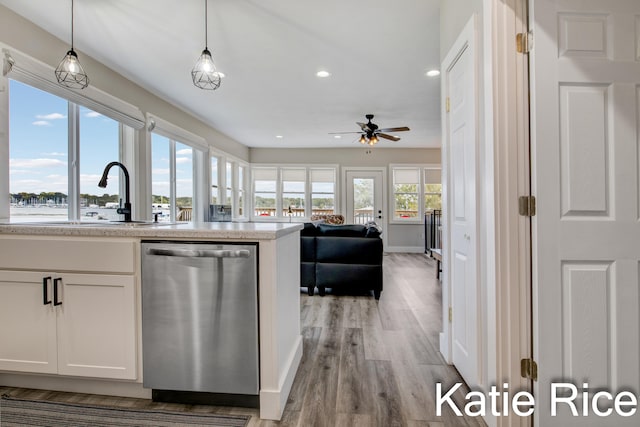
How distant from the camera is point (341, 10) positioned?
254 centimetres

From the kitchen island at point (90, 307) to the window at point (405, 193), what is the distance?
673 cm

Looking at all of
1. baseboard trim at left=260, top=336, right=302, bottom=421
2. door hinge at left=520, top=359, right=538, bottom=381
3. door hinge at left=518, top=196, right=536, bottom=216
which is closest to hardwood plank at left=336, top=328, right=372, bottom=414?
baseboard trim at left=260, top=336, right=302, bottom=421

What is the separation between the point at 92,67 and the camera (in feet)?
10.9

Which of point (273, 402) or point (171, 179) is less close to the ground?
point (171, 179)

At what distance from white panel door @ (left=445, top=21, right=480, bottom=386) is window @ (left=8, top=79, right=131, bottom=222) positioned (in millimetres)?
3432

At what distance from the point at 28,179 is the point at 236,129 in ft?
12.8

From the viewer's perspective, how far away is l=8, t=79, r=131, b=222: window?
8.93ft

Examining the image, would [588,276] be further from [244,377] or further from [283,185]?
[283,185]

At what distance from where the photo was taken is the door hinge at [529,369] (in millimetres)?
1425

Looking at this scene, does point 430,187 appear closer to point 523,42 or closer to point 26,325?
point 523,42

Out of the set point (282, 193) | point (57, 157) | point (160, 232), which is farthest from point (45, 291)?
point (282, 193)

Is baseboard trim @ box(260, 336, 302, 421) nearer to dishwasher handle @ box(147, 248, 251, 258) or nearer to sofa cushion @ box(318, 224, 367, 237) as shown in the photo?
dishwasher handle @ box(147, 248, 251, 258)

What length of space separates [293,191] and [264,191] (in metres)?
0.76

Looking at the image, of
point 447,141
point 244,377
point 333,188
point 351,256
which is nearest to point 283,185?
point 333,188
